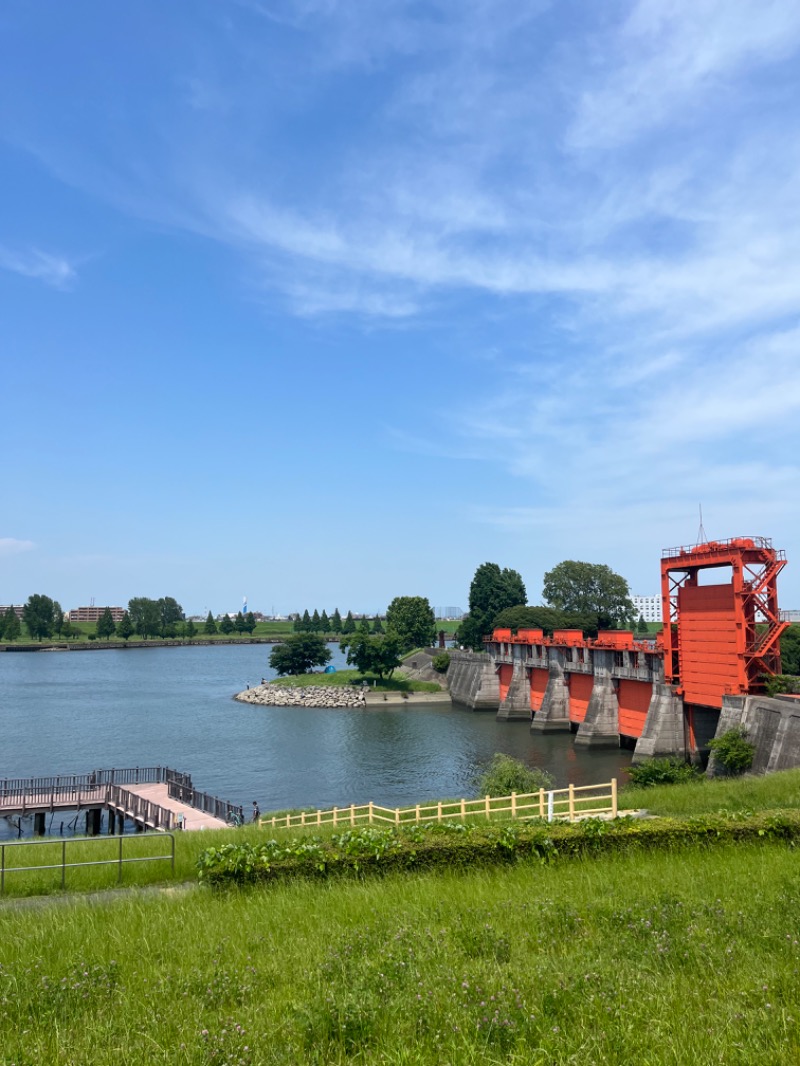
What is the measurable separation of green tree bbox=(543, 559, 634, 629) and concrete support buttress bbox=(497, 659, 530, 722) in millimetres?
53551

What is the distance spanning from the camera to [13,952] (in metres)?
10.7

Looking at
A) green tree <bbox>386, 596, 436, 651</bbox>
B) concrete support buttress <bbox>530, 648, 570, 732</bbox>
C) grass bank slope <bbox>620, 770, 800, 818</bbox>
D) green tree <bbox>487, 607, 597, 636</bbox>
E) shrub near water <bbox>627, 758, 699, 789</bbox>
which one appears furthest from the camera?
green tree <bbox>386, 596, 436, 651</bbox>

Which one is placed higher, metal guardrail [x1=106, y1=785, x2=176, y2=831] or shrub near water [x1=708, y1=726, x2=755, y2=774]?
shrub near water [x1=708, y1=726, x2=755, y2=774]

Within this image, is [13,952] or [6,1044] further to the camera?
[13,952]

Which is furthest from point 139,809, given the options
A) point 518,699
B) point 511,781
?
point 518,699

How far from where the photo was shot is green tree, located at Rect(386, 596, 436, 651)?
145250mm

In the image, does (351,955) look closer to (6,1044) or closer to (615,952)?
(615,952)

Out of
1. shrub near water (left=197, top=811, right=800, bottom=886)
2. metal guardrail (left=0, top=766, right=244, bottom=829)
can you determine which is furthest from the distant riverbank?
shrub near water (left=197, top=811, right=800, bottom=886)

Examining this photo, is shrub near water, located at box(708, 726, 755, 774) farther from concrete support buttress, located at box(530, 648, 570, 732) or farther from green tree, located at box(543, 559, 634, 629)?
green tree, located at box(543, 559, 634, 629)

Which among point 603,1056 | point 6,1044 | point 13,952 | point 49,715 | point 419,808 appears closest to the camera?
point 603,1056

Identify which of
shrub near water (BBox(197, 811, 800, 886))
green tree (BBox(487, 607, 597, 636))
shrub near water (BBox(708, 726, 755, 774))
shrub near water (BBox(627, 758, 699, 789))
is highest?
green tree (BBox(487, 607, 597, 636))

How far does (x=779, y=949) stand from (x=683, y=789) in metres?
19.9

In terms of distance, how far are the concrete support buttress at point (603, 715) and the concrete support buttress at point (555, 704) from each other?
8159 mm

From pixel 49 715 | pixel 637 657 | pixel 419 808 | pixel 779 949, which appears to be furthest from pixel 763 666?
pixel 49 715
